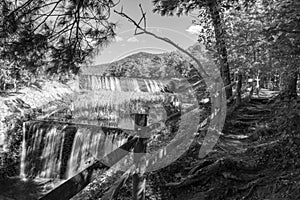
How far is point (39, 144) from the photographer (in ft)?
30.6

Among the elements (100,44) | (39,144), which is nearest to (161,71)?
(39,144)

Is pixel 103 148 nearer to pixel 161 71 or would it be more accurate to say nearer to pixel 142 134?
pixel 161 71

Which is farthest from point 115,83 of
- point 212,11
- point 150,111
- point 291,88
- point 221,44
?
point 212,11

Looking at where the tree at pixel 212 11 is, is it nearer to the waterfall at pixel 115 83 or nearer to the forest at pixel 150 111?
the forest at pixel 150 111

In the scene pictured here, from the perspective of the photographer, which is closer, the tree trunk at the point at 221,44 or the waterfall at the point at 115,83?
the tree trunk at the point at 221,44

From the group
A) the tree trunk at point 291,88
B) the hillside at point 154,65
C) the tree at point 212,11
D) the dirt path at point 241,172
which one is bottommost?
the dirt path at point 241,172

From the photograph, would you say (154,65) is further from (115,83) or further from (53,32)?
(53,32)

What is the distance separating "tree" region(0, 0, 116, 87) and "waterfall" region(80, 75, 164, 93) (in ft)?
29.4

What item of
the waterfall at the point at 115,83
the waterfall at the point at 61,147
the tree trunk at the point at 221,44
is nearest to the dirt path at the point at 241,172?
the tree trunk at the point at 221,44

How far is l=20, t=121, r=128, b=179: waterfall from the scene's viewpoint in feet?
26.3

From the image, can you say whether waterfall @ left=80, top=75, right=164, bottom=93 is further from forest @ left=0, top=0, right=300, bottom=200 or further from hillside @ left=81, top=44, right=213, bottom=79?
hillside @ left=81, top=44, right=213, bottom=79

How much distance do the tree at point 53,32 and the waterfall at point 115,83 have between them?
895 centimetres

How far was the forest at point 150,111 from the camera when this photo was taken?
2.78 meters

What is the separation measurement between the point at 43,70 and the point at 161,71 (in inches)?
322
